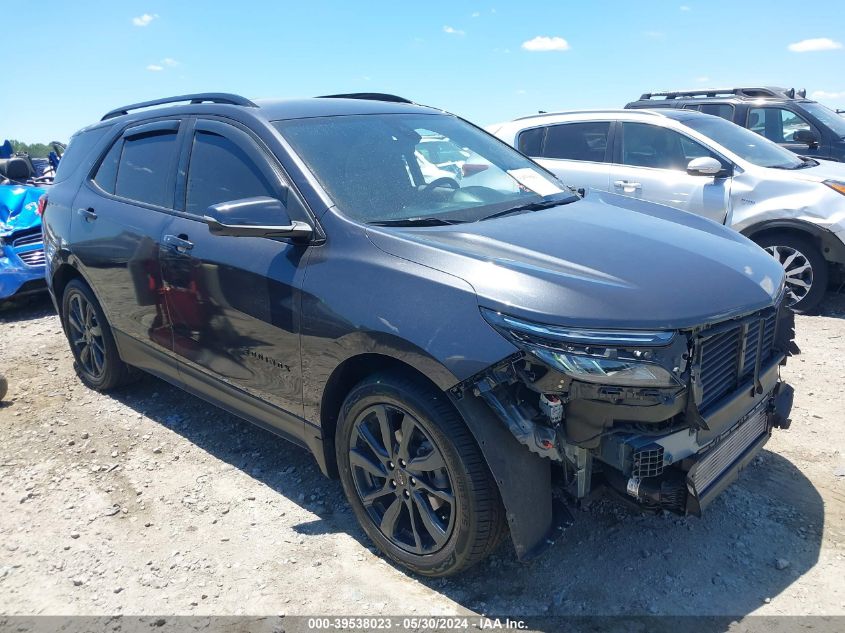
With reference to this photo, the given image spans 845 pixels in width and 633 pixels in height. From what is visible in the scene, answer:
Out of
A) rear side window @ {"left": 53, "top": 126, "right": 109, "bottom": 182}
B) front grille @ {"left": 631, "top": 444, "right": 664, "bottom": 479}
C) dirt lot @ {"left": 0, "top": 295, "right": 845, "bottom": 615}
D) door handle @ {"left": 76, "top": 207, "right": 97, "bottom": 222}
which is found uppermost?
rear side window @ {"left": 53, "top": 126, "right": 109, "bottom": 182}

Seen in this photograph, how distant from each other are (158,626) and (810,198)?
6.11 m

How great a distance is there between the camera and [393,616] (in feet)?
8.50

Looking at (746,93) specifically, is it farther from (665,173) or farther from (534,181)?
(534,181)

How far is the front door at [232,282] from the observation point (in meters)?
3.03

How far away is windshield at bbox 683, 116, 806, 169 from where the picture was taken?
662cm

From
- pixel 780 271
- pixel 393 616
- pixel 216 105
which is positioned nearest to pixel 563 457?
pixel 393 616

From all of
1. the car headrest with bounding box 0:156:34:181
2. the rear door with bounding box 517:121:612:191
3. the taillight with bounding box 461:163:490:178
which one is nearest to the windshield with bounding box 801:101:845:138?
the rear door with bounding box 517:121:612:191

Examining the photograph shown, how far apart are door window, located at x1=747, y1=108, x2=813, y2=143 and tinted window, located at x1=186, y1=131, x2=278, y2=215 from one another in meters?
8.00

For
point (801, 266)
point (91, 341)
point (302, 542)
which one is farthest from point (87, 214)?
point (801, 266)

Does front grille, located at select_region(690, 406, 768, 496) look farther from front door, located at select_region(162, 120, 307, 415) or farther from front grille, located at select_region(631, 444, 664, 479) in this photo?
front door, located at select_region(162, 120, 307, 415)

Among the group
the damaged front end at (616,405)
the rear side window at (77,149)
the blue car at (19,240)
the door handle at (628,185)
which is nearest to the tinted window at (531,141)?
the door handle at (628,185)

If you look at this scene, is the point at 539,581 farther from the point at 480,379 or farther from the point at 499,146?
the point at 499,146

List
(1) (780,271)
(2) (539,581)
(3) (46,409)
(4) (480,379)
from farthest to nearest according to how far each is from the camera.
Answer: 1. (3) (46,409)
2. (1) (780,271)
3. (2) (539,581)
4. (4) (480,379)

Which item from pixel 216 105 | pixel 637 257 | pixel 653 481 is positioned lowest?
pixel 653 481
